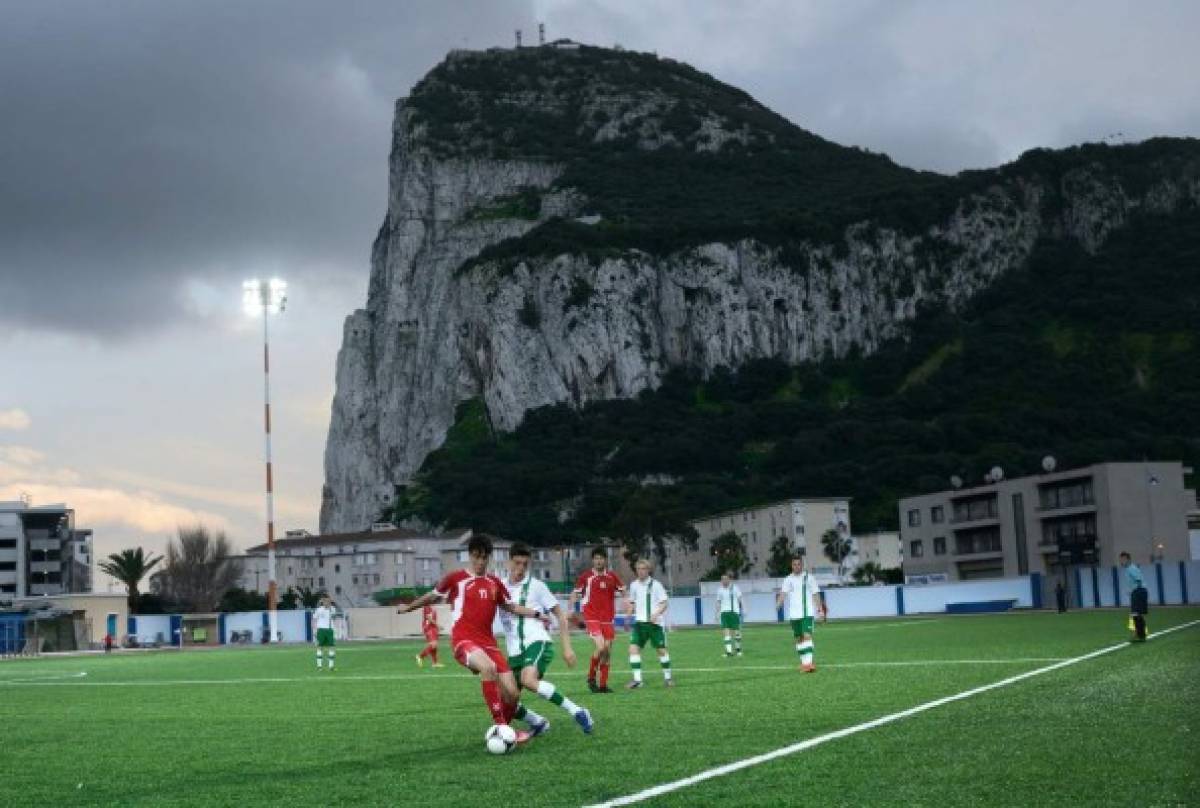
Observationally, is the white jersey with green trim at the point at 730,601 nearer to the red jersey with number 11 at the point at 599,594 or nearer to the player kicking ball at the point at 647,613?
the player kicking ball at the point at 647,613

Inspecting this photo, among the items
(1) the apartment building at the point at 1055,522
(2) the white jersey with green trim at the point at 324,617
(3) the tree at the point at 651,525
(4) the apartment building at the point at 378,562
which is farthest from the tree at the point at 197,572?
(2) the white jersey with green trim at the point at 324,617

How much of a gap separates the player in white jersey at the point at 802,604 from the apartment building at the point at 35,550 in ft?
468

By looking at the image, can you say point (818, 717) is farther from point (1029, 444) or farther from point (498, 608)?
point (1029, 444)

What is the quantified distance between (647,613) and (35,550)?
14982 centimetres

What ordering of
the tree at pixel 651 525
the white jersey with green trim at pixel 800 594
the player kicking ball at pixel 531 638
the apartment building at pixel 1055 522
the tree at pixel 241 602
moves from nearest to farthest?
1. the player kicking ball at pixel 531 638
2. the white jersey with green trim at pixel 800 594
3. the apartment building at pixel 1055 522
4. the tree at pixel 241 602
5. the tree at pixel 651 525

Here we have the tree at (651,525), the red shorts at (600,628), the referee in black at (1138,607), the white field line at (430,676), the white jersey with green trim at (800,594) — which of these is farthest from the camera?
the tree at (651,525)

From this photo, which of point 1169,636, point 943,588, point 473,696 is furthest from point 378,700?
point 943,588

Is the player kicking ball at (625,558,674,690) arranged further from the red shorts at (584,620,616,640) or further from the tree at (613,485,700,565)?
the tree at (613,485,700,565)

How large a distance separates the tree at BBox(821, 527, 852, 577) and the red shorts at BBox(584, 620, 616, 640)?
137973 mm

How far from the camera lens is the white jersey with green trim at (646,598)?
2547 cm

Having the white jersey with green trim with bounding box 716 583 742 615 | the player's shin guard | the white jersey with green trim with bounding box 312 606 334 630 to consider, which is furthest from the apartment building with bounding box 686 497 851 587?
the player's shin guard

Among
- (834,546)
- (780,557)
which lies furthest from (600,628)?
(834,546)

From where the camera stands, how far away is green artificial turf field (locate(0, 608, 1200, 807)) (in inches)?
Result: 399

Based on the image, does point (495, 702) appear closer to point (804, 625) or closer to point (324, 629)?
point (804, 625)
